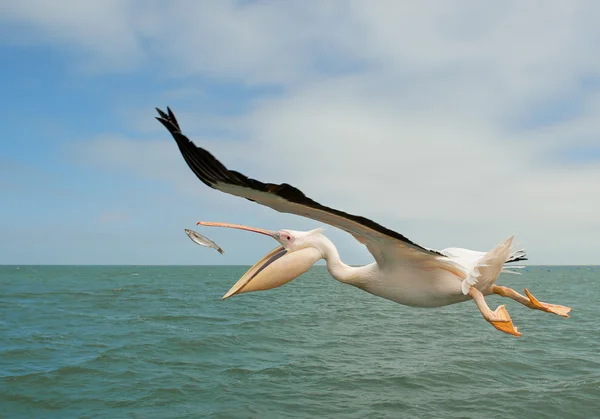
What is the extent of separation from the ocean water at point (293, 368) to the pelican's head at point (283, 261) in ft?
16.9

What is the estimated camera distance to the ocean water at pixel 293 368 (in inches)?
363

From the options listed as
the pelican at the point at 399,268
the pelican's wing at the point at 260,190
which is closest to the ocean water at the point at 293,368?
the pelican at the point at 399,268

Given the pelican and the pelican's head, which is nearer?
the pelican

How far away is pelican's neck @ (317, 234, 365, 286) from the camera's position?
458 centimetres

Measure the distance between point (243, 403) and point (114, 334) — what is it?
8706mm

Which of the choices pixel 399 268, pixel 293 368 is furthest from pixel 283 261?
pixel 293 368

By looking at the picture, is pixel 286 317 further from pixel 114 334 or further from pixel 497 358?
pixel 497 358

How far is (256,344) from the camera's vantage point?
48.7 ft

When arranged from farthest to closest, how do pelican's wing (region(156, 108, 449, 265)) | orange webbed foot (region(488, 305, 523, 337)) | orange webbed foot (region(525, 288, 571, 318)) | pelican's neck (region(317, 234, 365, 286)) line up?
pelican's neck (region(317, 234, 365, 286)), orange webbed foot (region(525, 288, 571, 318)), orange webbed foot (region(488, 305, 523, 337)), pelican's wing (region(156, 108, 449, 265))

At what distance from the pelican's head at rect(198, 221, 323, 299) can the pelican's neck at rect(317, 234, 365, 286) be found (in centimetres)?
5

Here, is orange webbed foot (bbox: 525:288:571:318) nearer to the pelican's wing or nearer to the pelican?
the pelican

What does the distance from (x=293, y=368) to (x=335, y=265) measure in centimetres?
791

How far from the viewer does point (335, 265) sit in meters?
4.64

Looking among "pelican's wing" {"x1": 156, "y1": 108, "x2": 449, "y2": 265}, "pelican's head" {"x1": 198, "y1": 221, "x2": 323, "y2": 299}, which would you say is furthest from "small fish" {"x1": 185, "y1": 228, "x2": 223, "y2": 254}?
"pelican's wing" {"x1": 156, "y1": 108, "x2": 449, "y2": 265}
